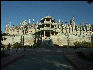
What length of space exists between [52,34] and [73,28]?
20.4 metres

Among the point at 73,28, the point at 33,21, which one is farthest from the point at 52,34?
the point at 33,21

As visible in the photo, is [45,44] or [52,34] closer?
[45,44]

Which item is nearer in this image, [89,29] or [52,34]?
[52,34]

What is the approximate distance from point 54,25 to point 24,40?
42.0 ft

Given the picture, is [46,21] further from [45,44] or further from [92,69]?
[92,69]

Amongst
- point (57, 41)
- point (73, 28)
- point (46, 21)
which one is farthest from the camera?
point (73, 28)

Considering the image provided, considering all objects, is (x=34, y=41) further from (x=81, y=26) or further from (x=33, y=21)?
(x=81, y=26)

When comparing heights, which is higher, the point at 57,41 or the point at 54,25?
the point at 54,25

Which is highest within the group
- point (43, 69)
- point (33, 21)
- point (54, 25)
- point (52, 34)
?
point (33, 21)

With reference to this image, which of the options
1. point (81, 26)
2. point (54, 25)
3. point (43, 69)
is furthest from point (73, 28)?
point (43, 69)

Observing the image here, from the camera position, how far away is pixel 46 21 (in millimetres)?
50656

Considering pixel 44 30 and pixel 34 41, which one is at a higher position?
pixel 44 30

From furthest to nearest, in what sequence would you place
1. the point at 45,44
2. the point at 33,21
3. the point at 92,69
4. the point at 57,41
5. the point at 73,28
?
the point at 33,21
the point at 73,28
the point at 57,41
the point at 45,44
the point at 92,69

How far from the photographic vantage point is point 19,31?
2881 inches
